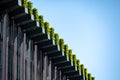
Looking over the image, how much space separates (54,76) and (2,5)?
22057 mm

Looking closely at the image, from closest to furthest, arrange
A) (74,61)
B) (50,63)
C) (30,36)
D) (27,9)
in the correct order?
(27,9), (30,36), (50,63), (74,61)

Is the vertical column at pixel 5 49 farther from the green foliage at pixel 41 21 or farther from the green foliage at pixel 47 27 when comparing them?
the green foliage at pixel 47 27

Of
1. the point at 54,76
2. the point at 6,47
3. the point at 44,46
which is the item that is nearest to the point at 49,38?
the point at 44,46

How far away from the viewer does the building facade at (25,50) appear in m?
73.6

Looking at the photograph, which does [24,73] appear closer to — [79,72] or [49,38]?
[49,38]

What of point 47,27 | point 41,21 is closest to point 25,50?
point 41,21

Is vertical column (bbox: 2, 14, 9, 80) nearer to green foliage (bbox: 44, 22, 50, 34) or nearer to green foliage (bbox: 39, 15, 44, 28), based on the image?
green foliage (bbox: 39, 15, 44, 28)

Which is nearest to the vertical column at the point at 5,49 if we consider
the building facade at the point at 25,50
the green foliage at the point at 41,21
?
the building facade at the point at 25,50

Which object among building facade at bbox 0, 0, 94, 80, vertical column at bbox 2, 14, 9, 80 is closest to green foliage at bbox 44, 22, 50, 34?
building facade at bbox 0, 0, 94, 80

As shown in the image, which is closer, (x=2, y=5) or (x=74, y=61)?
(x=2, y=5)

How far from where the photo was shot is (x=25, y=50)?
80.9 metres

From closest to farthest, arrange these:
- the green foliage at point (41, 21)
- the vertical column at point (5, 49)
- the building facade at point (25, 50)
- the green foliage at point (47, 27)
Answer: the vertical column at point (5, 49), the building facade at point (25, 50), the green foliage at point (41, 21), the green foliage at point (47, 27)

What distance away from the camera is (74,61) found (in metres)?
99.7

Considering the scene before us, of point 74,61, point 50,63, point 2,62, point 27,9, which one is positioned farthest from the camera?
point 74,61
